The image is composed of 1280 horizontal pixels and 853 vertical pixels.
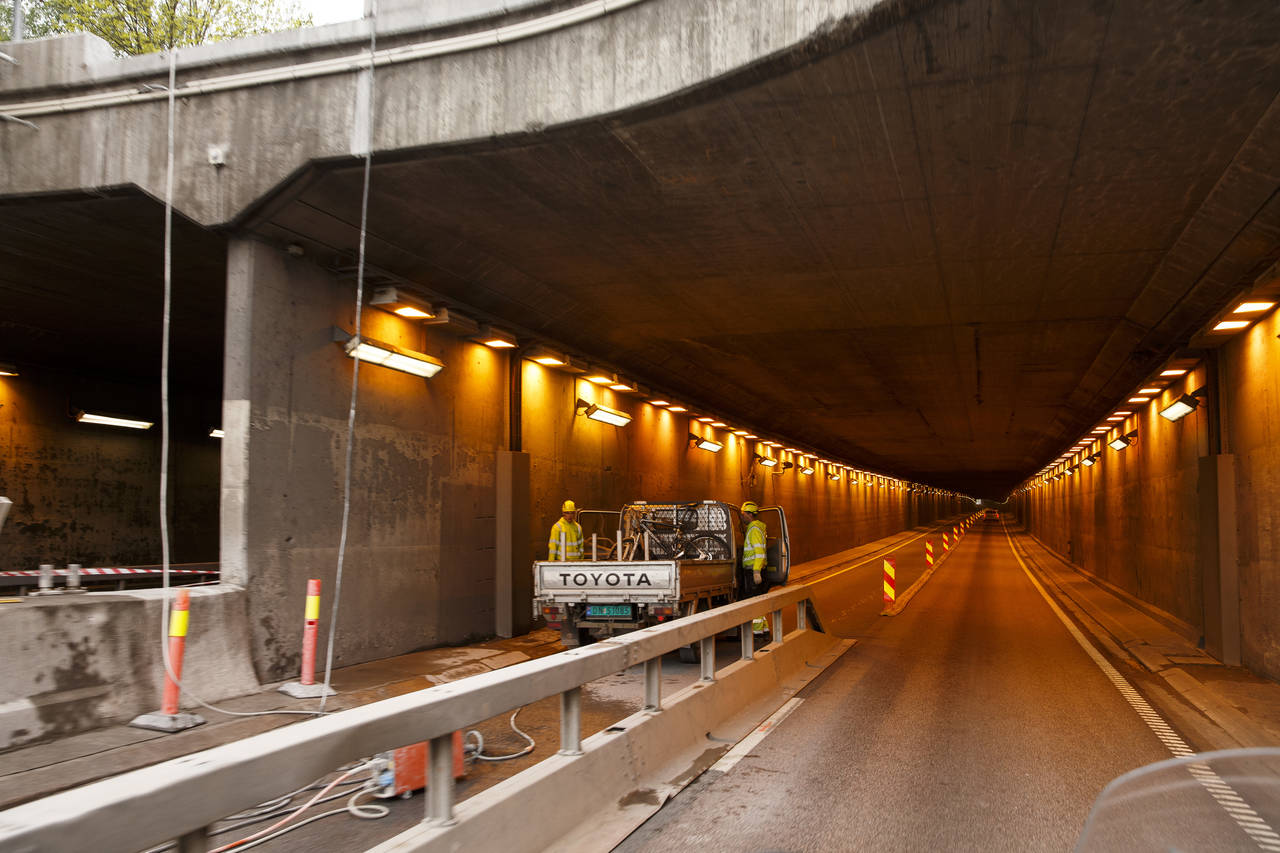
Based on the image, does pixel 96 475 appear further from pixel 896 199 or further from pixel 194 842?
pixel 194 842

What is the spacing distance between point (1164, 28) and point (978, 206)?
142 inches

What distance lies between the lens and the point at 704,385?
2244 centimetres

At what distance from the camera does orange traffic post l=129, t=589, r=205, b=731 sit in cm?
771

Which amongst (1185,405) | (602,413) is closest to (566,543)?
(602,413)

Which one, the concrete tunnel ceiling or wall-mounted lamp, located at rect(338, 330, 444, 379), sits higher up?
the concrete tunnel ceiling

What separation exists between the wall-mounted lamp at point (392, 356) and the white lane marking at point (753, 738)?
633 cm

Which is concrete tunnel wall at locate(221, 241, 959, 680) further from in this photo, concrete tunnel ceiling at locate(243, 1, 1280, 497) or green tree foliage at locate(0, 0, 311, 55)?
green tree foliage at locate(0, 0, 311, 55)

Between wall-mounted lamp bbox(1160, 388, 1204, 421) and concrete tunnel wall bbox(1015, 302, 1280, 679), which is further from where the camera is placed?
wall-mounted lamp bbox(1160, 388, 1204, 421)

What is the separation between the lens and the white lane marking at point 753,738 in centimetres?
654

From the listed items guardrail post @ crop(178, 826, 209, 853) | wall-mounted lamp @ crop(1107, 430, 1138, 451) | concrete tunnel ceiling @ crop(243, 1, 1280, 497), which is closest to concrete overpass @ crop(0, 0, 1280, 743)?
concrete tunnel ceiling @ crop(243, 1, 1280, 497)

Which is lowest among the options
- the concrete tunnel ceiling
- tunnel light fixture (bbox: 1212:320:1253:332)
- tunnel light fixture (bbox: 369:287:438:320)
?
tunnel light fixture (bbox: 1212:320:1253:332)

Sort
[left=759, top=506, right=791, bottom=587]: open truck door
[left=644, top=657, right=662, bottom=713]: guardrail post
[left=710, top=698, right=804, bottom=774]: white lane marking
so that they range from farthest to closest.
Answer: [left=759, top=506, right=791, bottom=587]: open truck door
[left=710, top=698, right=804, bottom=774]: white lane marking
[left=644, top=657, right=662, bottom=713]: guardrail post

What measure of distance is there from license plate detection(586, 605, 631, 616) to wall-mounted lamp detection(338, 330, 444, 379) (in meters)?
4.11

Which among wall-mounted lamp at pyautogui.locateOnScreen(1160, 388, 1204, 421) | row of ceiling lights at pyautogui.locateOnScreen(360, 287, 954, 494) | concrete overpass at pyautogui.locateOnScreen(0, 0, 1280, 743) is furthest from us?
wall-mounted lamp at pyautogui.locateOnScreen(1160, 388, 1204, 421)
